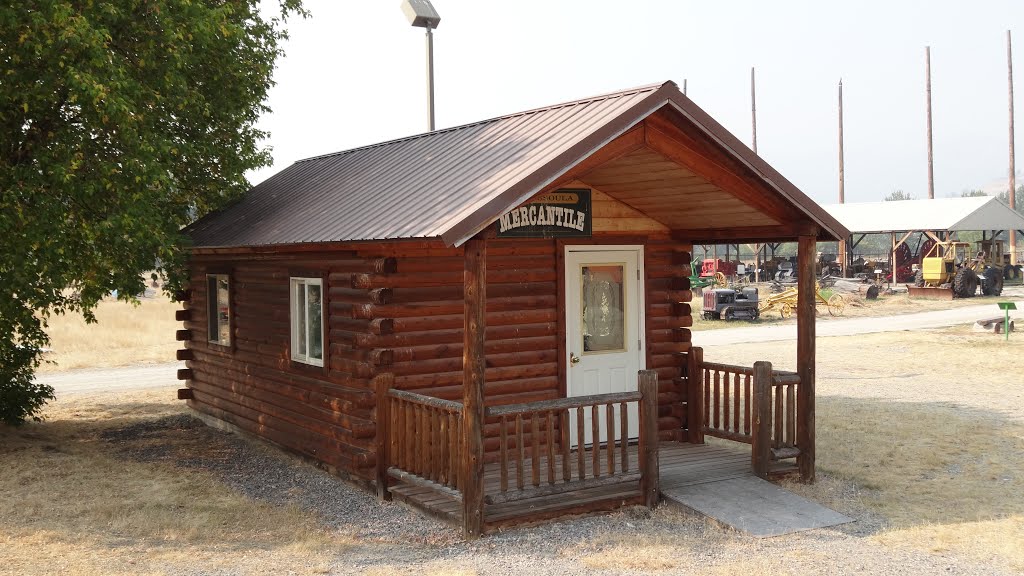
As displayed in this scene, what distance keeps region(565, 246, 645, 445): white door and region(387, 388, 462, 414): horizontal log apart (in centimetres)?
225

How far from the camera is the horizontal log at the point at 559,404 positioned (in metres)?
8.15

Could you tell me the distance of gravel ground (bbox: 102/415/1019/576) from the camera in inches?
288

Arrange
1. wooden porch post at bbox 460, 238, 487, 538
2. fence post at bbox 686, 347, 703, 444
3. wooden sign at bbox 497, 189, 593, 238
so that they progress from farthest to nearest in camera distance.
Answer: fence post at bbox 686, 347, 703, 444 → wooden sign at bbox 497, 189, 593, 238 → wooden porch post at bbox 460, 238, 487, 538

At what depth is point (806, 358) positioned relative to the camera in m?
9.85

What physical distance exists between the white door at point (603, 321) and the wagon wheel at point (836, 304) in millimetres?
24420

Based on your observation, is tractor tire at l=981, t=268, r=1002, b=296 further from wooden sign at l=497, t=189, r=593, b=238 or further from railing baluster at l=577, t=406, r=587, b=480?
railing baluster at l=577, t=406, r=587, b=480

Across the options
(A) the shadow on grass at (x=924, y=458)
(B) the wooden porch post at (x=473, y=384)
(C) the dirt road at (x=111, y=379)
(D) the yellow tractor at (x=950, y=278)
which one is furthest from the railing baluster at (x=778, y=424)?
(D) the yellow tractor at (x=950, y=278)

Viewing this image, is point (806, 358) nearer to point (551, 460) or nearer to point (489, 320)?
point (551, 460)

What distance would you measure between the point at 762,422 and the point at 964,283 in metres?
34.4

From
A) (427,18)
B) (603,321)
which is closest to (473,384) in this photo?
(603,321)

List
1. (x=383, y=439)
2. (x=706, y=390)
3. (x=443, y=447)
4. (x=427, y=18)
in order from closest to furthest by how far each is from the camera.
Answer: (x=443, y=447) < (x=383, y=439) < (x=706, y=390) < (x=427, y=18)

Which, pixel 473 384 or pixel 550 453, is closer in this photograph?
pixel 473 384

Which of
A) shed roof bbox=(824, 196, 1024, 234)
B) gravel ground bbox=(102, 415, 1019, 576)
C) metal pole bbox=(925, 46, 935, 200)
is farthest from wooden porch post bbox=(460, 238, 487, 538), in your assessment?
metal pole bbox=(925, 46, 935, 200)

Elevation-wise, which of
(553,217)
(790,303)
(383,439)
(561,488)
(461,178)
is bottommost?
(561,488)
